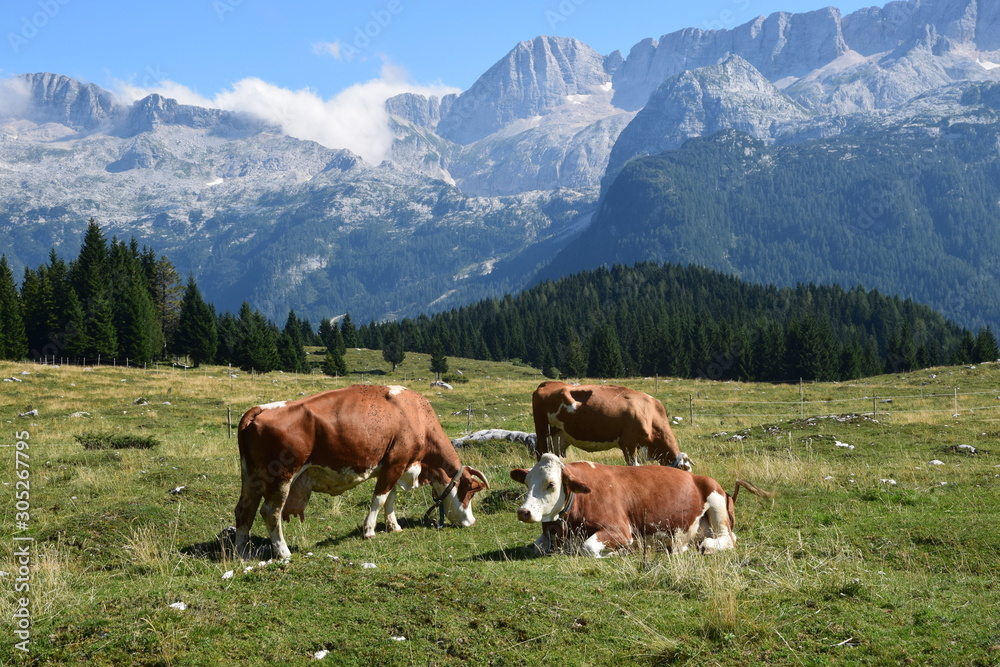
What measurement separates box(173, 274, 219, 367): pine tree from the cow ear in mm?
84075

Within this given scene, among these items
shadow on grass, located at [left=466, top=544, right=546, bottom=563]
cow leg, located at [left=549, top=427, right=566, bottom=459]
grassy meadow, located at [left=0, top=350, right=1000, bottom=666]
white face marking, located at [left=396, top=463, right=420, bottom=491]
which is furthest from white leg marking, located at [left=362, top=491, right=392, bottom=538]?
cow leg, located at [left=549, top=427, right=566, bottom=459]

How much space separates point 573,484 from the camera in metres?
12.0

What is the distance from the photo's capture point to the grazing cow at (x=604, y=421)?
62.7 feet

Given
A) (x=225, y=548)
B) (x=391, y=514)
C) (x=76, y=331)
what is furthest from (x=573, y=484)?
(x=76, y=331)

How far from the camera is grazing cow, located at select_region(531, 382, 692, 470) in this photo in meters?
19.1

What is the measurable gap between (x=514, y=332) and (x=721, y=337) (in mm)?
52429

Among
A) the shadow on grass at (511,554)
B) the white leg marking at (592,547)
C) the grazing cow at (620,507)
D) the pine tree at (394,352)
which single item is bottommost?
the shadow on grass at (511,554)

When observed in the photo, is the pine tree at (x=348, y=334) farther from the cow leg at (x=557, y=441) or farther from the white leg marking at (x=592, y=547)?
the white leg marking at (x=592, y=547)

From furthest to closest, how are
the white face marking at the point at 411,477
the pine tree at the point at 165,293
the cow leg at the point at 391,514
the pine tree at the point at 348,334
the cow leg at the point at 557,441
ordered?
the pine tree at the point at 348,334, the pine tree at the point at 165,293, the cow leg at the point at 557,441, the white face marking at the point at 411,477, the cow leg at the point at 391,514

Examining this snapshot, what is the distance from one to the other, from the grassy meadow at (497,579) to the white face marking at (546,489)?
78 centimetres

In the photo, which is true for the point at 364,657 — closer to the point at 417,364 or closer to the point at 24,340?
the point at 24,340

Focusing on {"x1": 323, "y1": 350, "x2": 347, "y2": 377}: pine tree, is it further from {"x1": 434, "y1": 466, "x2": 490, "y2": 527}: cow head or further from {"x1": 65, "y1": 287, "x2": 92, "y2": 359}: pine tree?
{"x1": 434, "y1": 466, "x2": 490, "y2": 527}: cow head

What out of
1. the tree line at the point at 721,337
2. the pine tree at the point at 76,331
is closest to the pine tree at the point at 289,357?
the tree line at the point at 721,337

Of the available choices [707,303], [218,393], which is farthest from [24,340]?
[707,303]
